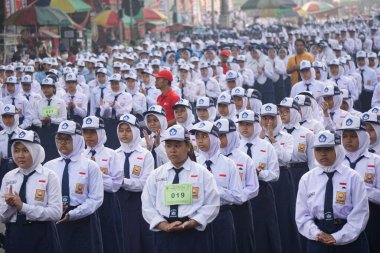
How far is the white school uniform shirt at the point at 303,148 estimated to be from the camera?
12945 millimetres

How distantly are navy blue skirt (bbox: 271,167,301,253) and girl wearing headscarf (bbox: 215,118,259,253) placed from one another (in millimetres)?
1369

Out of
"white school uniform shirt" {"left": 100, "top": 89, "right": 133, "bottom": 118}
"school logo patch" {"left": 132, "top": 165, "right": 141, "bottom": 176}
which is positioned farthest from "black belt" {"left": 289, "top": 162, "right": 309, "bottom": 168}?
"white school uniform shirt" {"left": 100, "top": 89, "right": 133, "bottom": 118}

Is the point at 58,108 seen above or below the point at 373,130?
above

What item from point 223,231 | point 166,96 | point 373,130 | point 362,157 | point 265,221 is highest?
point 166,96

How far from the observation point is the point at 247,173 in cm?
1102

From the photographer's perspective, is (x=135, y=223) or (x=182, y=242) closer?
(x=182, y=242)

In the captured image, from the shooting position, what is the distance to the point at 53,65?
26625 mm

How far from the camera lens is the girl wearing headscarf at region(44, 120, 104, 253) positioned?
10289 millimetres

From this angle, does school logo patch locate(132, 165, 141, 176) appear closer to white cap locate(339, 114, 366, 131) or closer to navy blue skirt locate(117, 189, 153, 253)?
navy blue skirt locate(117, 189, 153, 253)

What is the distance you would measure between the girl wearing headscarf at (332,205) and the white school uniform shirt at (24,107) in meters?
10.0

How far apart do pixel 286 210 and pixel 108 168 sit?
8.37 feet

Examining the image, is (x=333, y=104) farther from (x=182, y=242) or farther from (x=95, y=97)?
(x=182, y=242)

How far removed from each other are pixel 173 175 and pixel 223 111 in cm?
634

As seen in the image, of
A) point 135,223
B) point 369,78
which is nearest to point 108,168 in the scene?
point 135,223
